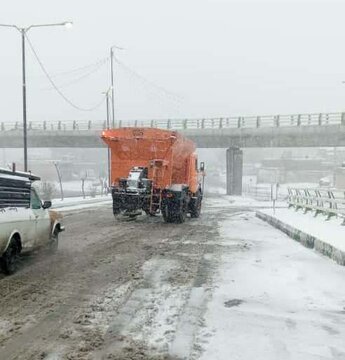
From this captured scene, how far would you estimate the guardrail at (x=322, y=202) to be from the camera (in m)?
17.0

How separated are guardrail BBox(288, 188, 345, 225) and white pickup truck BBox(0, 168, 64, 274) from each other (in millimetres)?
8627

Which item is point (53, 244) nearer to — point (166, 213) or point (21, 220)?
point (21, 220)

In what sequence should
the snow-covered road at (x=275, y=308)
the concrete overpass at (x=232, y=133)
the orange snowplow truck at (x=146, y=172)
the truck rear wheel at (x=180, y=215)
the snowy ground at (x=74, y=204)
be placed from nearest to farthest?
the snow-covered road at (x=275, y=308)
the orange snowplow truck at (x=146, y=172)
the truck rear wheel at (x=180, y=215)
the snowy ground at (x=74, y=204)
the concrete overpass at (x=232, y=133)

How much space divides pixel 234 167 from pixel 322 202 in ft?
137

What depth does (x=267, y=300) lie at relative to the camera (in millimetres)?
7680

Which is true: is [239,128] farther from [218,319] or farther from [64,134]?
[218,319]

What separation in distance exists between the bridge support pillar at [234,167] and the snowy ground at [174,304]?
158 ft

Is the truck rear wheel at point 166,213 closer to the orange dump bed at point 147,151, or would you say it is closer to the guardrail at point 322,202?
the orange dump bed at point 147,151

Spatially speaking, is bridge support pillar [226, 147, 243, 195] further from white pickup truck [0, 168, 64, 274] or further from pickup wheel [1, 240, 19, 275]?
pickup wheel [1, 240, 19, 275]

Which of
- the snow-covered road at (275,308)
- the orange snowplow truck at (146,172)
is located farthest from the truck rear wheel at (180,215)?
the snow-covered road at (275,308)

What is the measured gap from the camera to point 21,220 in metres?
10.1

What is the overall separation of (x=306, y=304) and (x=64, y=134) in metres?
68.2

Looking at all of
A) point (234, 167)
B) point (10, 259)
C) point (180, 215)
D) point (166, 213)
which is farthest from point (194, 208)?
point (234, 167)

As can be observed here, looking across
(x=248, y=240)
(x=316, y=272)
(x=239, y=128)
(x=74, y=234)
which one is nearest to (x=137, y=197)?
(x=74, y=234)
